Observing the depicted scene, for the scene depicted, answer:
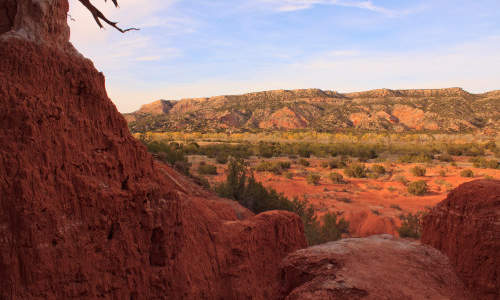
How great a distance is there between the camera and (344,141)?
51.6 meters

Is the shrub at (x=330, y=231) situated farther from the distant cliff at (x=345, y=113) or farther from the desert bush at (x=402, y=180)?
the distant cliff at (x=345, y=113)

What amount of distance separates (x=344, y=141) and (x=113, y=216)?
2001 inches

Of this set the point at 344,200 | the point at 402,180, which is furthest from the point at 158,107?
the point at 344,200

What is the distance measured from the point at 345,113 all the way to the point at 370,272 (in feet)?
280

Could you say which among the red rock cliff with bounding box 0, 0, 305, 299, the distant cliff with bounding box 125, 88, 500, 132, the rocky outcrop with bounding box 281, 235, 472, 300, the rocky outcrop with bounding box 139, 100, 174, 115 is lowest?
the rocky outcrop with bounding box 281, 235, 472, 300

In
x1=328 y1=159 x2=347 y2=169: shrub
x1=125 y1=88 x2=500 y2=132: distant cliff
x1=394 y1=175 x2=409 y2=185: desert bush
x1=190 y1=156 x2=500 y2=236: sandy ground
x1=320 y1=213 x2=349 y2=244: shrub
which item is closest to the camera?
x1=320 y1=213 x2=349 y2=244: shrub

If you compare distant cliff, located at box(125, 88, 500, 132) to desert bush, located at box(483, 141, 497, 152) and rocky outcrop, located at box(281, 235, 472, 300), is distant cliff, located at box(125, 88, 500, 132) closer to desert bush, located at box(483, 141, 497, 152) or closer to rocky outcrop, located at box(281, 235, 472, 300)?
desert bush, located at box(483, 141, 497, 152)

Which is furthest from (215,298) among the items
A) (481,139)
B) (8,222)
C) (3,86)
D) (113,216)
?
(481,139)

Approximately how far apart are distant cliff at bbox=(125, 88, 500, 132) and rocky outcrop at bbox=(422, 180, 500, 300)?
66246 millimetres

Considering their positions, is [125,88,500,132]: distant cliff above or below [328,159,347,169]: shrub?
above

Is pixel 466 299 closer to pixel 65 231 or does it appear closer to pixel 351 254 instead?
pixel 351 254

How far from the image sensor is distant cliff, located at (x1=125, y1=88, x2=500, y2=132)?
71500 millimetres

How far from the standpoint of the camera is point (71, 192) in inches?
126

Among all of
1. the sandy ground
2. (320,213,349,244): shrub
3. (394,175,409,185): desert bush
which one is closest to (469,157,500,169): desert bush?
the sandy ground
